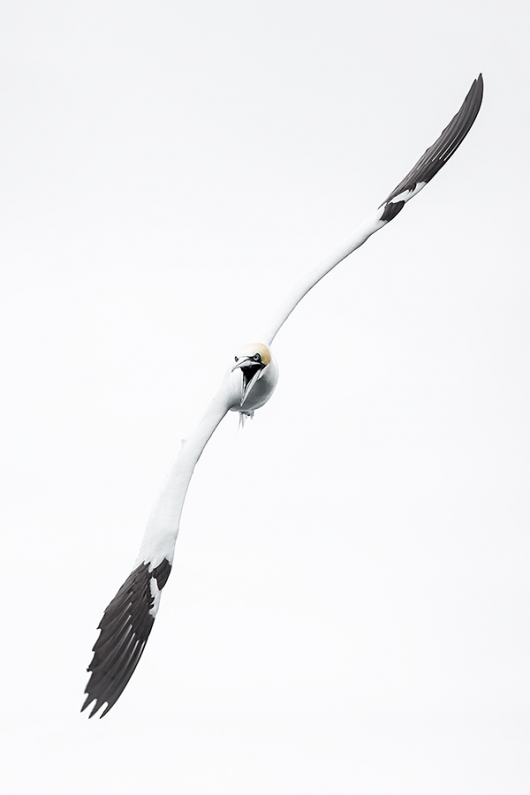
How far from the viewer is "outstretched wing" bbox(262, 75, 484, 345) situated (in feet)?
88.9

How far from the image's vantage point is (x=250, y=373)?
82.0 ft

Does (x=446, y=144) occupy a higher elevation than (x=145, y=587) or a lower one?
higher

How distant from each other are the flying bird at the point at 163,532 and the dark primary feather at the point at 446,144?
2967 mm

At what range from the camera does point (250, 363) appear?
80.9 ft

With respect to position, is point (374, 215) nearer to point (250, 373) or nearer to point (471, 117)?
point (471, 117)

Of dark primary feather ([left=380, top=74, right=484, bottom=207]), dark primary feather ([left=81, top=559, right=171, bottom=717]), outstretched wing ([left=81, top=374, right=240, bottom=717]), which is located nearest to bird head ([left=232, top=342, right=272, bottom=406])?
outstretched wing ([left=81, top=374, right=240, bottom=717])

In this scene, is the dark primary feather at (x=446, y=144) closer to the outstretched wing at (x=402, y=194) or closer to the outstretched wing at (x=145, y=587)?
the outstretched wing at (x=402, y=194)

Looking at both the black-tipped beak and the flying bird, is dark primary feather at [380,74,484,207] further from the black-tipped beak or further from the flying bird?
the black-tipped beak

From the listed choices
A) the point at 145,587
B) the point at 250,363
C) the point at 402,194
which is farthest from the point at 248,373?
the point at 402,194

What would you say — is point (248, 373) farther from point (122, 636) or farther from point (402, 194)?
point (402, 194)

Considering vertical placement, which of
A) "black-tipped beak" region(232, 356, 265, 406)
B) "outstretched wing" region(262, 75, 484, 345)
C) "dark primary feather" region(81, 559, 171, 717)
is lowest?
"dark primary feather" region(81, 559, 171, 717)

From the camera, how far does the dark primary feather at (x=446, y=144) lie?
95.6ft

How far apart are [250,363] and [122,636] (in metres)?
5.28

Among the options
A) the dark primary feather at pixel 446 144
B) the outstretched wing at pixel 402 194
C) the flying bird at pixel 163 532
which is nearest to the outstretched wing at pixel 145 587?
the flying bird at pixel 163 532
